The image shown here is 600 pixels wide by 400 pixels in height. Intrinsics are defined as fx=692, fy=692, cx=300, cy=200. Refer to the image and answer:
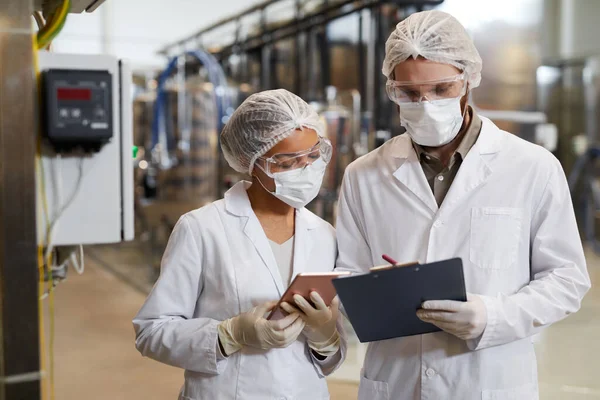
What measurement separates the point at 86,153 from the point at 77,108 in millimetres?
126

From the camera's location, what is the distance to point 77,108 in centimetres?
121

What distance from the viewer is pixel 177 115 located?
6.45 meters

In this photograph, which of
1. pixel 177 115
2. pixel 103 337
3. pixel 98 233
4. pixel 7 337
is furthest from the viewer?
pixel 177 115

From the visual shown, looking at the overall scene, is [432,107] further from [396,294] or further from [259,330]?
[259,330]

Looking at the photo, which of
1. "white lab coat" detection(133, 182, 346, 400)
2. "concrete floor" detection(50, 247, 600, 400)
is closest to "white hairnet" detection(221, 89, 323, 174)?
"white lab coat" detection(133, 182, 346, 400)

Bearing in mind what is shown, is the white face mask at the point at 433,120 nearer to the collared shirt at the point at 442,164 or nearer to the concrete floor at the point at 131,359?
the collared shirt at the point at 442,164

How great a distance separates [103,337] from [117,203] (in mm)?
3627

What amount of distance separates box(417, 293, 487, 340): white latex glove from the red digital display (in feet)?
2.57

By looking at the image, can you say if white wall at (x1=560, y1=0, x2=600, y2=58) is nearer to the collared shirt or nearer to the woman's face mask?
the collared shirt

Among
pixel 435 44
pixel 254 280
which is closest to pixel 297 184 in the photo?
pixel 254 280

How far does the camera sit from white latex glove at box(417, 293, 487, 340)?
1.44 meters

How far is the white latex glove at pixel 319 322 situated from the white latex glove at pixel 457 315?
0.68ft

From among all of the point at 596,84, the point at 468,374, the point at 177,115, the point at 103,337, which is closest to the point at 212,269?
the point at 468,374

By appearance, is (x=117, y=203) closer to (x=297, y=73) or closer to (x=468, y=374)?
(x=468, y=374)
